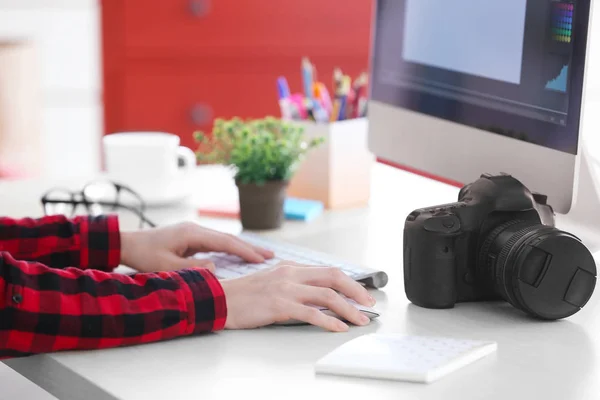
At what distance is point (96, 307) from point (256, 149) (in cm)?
46

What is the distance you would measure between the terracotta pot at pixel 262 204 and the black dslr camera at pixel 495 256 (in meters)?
0.36

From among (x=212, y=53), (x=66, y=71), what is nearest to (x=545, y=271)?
(x=212, y=53)

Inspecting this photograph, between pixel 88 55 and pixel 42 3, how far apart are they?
0.20m

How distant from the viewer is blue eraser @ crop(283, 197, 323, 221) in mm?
1321

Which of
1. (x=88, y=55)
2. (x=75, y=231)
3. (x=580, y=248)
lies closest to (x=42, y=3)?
(x=88, y=55)

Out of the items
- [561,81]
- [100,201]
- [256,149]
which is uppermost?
[561,81]

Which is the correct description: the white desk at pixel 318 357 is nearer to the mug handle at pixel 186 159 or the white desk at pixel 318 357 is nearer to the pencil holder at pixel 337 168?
the pencil holder at pixel 337 168

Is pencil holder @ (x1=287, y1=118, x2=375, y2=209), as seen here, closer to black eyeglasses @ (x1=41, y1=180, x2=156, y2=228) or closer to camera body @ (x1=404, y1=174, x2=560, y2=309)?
black eyeglasses @ (x1=41, y1=180, x2=156, y2=228)

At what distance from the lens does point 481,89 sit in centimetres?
111

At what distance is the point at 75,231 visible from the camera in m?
1.08

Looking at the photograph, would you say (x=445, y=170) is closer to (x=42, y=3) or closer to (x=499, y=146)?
(x=499, y=146)

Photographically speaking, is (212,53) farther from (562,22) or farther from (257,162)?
(562,22)

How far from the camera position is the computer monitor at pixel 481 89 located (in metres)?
0.97

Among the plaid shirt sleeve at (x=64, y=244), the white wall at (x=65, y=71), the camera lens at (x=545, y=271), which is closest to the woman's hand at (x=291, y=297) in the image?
the camera lens at (x=545, y=271)
